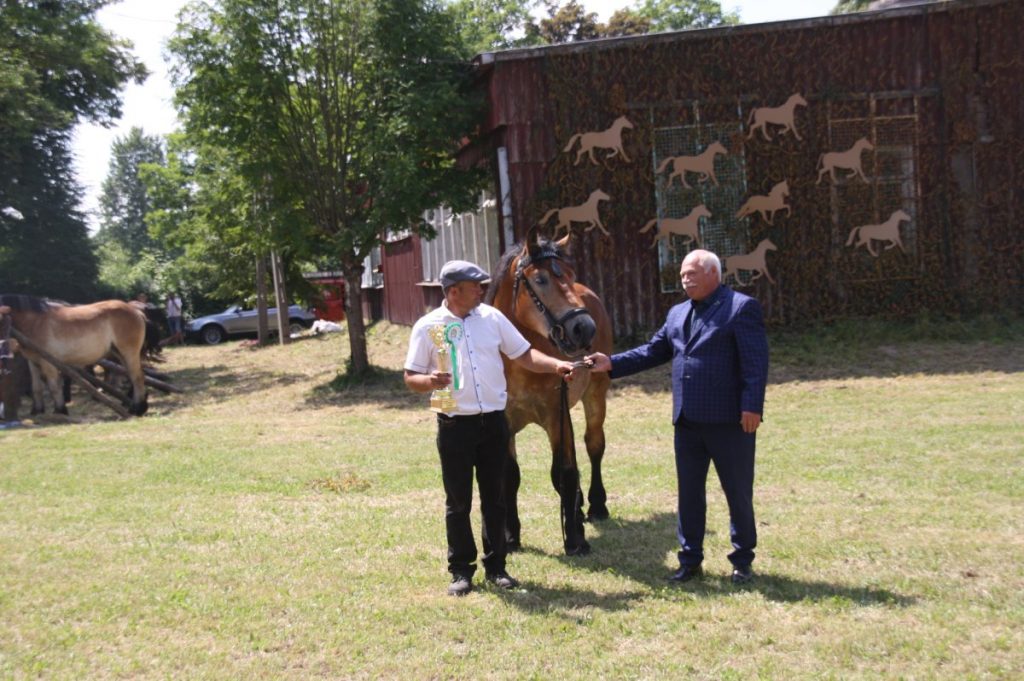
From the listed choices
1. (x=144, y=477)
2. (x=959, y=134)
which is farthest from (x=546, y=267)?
(x=959, y=134)

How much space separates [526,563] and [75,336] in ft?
37.1

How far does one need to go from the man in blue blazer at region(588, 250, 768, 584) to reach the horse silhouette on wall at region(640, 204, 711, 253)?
10.9 metres

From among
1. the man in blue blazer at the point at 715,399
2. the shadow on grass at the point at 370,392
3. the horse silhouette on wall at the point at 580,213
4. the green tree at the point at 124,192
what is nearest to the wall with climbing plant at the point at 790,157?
the horse silhouette on wall at the point at 580,213

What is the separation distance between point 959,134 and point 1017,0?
250 cm

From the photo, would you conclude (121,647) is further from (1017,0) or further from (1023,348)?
(1017,0)

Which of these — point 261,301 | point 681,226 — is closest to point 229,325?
point 261,301

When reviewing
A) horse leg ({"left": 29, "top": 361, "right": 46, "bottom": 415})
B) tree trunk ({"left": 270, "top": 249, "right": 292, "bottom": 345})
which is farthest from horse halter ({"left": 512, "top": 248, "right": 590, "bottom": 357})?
tree trunk ({"left": 270, "top": 249, "right": 292, "bottom": 345})

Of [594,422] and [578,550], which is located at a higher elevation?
[594,422]

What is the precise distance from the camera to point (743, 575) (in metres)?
5.52

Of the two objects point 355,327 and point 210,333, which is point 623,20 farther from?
point 355,327

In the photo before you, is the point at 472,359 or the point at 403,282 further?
the point at 403,282

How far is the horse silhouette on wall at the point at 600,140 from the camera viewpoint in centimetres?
1627

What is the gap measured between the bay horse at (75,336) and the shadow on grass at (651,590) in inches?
437

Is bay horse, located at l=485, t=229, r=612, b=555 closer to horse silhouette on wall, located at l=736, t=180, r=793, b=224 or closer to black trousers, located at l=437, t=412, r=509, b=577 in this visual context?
black trousers, located at l=437, t=412, r=509, b=577
